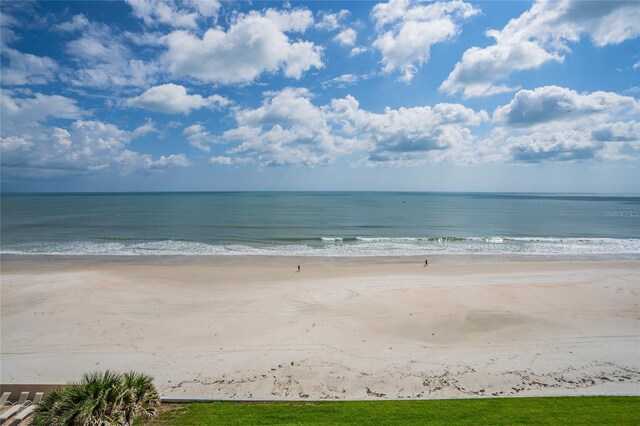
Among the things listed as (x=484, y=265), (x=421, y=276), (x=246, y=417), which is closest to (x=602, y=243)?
(x=484, y=265)

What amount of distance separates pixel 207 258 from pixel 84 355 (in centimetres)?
1836

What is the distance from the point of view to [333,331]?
543 inches

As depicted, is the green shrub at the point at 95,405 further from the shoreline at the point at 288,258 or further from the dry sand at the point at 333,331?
the shoreline at the point at 288,258

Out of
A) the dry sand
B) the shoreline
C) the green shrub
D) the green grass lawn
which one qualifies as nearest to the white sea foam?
the shoreline

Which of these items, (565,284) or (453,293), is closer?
(453,293)

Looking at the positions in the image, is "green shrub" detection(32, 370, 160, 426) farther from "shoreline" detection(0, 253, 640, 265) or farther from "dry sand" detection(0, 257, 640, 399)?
"shoreline" detection(0, 253, 640, 265)

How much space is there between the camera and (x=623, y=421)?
7.00m

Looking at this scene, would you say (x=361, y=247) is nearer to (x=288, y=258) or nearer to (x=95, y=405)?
(x=288, y=258)

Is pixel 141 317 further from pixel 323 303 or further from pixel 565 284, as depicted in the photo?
pixel 565 284

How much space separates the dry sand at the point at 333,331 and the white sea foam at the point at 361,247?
877 centimetres

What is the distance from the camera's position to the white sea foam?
3294 cm

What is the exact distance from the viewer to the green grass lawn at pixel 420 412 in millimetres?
7016

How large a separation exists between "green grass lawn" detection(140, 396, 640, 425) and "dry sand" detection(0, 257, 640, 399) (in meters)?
1.20

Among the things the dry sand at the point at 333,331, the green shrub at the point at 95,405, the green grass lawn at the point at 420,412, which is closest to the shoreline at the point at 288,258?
the dry sand at the point at 333,331
